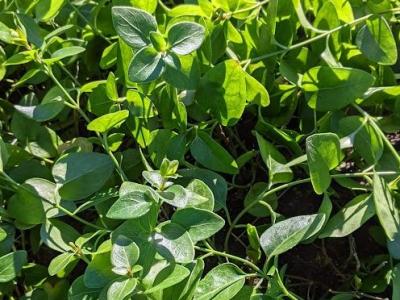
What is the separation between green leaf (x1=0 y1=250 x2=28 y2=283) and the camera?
0.94m

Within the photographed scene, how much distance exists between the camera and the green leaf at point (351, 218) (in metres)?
0.94

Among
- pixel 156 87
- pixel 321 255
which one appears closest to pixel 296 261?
pixel 321 255

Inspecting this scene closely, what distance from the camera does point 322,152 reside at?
903mm

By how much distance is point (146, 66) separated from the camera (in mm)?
885

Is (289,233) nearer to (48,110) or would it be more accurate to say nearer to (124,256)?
(124,256)

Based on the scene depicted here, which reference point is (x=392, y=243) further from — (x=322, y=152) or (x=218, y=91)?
(x=218, y=91)

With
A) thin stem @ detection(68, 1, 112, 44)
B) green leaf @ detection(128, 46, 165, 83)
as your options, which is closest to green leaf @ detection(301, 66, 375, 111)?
green leaf @ detection(128, 46, 165, 83)

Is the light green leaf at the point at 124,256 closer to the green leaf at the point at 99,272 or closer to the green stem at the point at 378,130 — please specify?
the green leaf at the point at 99,272

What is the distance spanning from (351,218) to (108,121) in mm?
334

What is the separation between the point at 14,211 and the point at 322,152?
418 mm

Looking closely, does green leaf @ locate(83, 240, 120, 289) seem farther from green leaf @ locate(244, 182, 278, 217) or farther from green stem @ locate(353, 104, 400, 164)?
green stem @ locate(353, 104, 400, 164)

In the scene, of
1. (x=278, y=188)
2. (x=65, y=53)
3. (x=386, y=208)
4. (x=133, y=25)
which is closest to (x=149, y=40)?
(x=133, y=25)

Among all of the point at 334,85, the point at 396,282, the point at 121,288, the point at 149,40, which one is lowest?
the point at 396,282

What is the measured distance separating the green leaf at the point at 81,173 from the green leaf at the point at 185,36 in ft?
0.65
